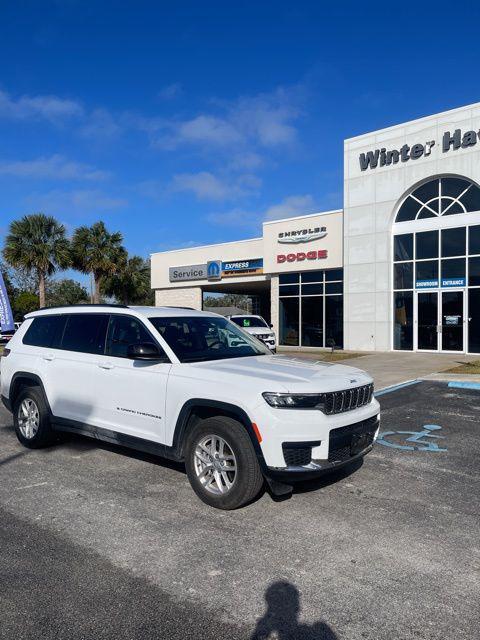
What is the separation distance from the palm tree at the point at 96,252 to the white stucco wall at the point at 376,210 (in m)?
17.3

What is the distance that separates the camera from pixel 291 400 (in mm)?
4266

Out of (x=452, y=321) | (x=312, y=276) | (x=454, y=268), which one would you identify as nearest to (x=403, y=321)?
(x=452, y=321)

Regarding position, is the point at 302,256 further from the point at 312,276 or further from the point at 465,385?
the point at 465,385

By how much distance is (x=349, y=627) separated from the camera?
282cm

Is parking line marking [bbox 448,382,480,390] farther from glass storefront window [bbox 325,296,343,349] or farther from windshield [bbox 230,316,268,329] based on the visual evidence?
glass storefront window [bbox 325,296,343,349]

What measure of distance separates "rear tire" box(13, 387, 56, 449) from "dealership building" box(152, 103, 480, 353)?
17.8 m

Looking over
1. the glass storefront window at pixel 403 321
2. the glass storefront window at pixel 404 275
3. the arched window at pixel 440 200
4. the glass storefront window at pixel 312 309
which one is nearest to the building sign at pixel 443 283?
the glass storefront window at pixel 404 275

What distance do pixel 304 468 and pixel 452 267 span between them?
61.4 ft

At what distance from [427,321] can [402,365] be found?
211 inches

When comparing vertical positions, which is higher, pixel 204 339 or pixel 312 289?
pixel 312 289

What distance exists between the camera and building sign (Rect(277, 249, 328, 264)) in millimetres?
24938

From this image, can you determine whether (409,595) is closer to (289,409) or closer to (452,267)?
(289,409)

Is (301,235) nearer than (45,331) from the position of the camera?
No

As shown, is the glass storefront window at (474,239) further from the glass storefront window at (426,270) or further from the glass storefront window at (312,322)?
the glass storefront window at (312,322)
